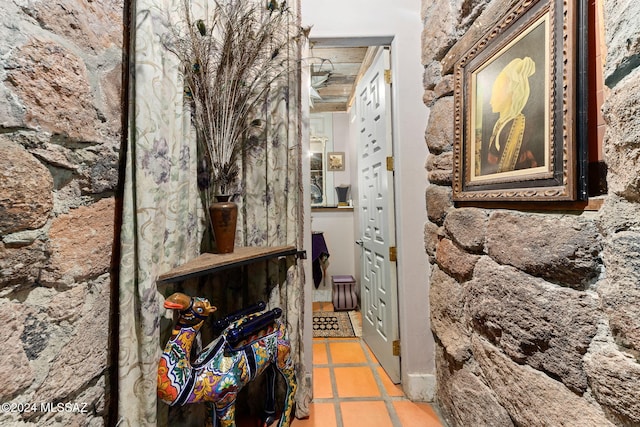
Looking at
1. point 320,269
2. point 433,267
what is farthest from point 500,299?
point 320,269

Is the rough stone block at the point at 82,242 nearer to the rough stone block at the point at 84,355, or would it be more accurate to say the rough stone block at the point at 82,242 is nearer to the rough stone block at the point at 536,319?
the rough stone block at the point at 84,355

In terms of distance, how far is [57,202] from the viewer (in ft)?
2.29

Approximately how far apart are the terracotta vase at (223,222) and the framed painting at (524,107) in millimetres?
1061

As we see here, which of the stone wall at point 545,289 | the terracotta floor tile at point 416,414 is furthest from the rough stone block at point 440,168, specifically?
the terracotta floor tile at point 416,414

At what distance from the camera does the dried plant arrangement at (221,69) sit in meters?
1.08

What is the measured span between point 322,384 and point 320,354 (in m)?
0.37

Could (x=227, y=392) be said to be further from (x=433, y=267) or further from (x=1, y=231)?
(x=433, y=267)

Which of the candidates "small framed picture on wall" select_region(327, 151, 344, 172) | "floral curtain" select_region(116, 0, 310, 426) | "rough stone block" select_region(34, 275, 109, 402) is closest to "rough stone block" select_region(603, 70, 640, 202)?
"floral curtain" select_region(116, 0, 310, 426)

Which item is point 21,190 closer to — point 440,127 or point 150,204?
point 150,204

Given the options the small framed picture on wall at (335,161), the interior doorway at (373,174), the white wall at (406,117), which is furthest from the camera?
the small framed picture on wall at (335,161)

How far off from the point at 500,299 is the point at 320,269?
2.56 meters

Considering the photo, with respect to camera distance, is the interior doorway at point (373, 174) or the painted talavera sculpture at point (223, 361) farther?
the interior doorway at point (373, 174)

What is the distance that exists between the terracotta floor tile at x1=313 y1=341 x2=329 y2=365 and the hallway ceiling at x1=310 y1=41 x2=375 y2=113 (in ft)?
7.19

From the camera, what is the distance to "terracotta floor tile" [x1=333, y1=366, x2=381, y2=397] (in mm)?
1677
